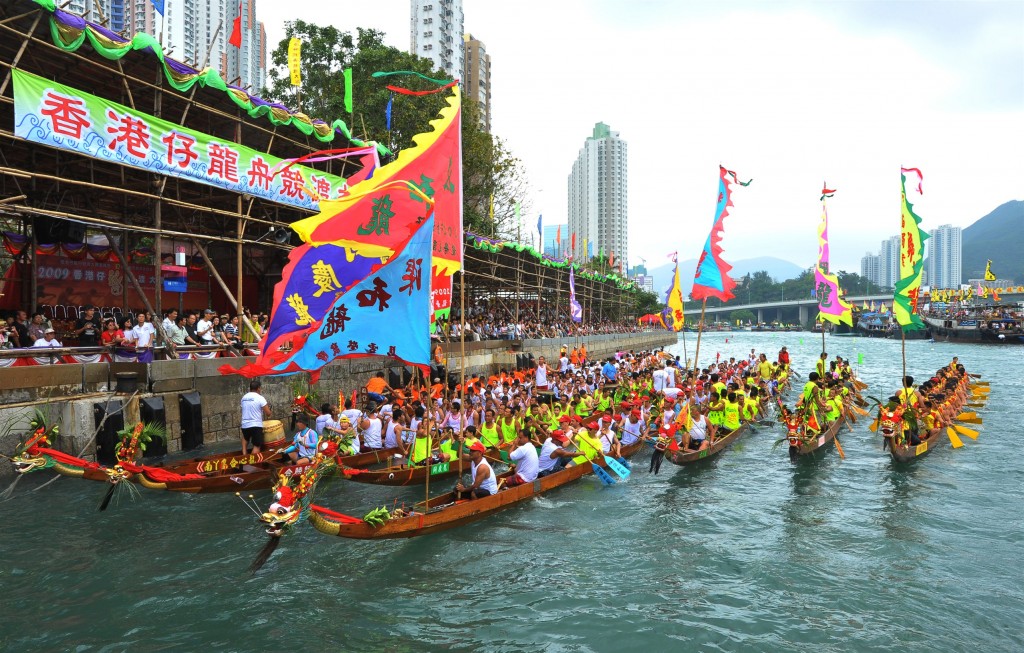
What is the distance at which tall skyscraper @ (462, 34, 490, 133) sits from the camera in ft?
294

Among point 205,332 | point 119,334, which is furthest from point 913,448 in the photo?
point 119,334

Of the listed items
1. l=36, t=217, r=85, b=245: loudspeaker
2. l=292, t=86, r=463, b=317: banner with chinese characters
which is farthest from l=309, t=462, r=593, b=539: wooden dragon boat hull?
l=36, t=217, r=85, b=245: loudspeaker

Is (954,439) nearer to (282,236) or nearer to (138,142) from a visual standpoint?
(282,236)

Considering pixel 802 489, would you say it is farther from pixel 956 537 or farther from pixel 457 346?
pixel 457 346

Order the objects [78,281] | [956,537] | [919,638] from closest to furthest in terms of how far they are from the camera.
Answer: [919,638], [956,537], [78,281]

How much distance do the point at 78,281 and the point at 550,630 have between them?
1792 cm

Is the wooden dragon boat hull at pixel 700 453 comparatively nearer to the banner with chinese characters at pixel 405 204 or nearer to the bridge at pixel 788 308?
the banner with chinese characters at pixel 405 204

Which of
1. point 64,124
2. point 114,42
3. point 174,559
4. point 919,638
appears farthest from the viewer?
point 114,42

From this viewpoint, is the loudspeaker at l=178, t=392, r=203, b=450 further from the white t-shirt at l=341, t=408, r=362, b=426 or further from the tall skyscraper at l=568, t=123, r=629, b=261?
the tall skyscraper at l=568, t=123, r=629, b=261

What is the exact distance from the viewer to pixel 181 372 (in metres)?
14.1

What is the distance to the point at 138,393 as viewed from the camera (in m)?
13.2

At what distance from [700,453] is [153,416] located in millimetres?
11854

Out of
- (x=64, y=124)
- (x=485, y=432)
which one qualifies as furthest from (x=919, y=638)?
(x=64, y=124)

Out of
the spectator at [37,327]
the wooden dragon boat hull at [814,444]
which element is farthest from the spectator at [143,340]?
the wooden dragon boat hull at [814,444]
